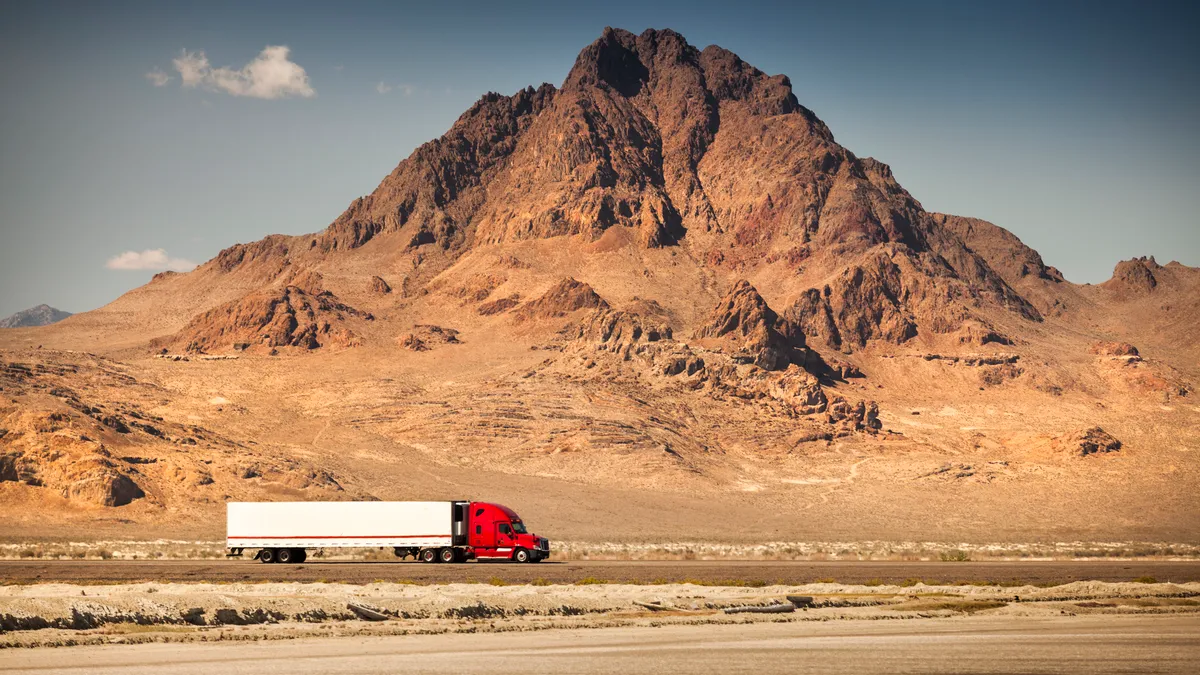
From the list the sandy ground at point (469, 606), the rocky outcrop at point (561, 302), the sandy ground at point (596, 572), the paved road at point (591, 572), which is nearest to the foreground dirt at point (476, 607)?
the sandy ground at point (469, 606)

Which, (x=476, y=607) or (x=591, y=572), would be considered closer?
(x=476, y=607)

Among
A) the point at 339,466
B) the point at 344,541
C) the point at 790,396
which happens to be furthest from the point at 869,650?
the point at 790,396

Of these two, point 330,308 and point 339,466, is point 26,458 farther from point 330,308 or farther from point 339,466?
point 330,308

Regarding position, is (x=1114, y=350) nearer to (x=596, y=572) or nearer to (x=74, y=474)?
(x=74, y=474)

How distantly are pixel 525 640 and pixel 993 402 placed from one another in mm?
141918

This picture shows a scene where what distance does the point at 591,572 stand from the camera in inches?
1716

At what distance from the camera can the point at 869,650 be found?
24.3m

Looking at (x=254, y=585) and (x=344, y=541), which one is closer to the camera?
(x=254, y=585)

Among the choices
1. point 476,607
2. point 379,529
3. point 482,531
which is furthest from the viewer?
point 482,531

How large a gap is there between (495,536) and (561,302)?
124380 millimetres

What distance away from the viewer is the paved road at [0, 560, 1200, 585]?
39625 mm

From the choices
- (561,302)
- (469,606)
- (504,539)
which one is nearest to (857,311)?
(561,302)

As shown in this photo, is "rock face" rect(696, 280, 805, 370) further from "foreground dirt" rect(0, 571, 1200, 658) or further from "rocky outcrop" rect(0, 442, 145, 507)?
"foreground dirt" rect(0, 571, 1200, 658)

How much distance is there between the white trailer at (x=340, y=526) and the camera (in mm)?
47438
